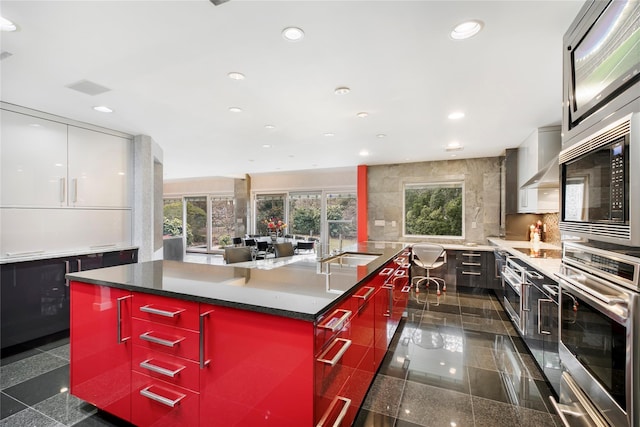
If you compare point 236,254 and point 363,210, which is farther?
point 363,210

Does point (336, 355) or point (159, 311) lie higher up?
point (159, 311)

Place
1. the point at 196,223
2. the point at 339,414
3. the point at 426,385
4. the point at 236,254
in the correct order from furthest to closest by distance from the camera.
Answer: the point at 196,223 → the point at 236,254 → the point at 426,385 → the point at 339,414

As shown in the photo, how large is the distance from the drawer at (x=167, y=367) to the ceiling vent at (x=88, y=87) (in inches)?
90.7

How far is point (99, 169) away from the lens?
371 cm

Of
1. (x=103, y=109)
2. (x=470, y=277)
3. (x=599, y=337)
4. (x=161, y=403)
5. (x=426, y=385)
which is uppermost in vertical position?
(x=103, y=109)

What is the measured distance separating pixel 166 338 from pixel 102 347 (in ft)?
1.95

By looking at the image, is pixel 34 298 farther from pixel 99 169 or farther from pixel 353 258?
pixel 353 258

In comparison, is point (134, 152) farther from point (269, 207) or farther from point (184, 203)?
point (184, 203)

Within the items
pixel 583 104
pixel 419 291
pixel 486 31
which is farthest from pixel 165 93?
pixel 419 291

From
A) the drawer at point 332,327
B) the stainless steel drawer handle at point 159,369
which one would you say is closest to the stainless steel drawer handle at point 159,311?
the stainless steel drawer handle at point 159,369

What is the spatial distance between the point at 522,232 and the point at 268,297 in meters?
5.12

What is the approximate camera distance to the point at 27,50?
6.60 ft

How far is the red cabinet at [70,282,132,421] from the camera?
5.46 ft

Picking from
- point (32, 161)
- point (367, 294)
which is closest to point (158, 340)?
point (367, 294)
